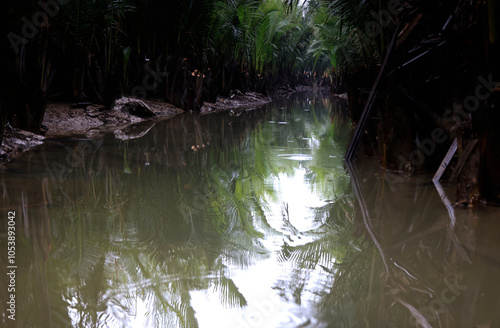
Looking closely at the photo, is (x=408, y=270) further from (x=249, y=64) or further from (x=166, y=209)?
A: (x=249, y=64)

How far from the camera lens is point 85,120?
322 inches

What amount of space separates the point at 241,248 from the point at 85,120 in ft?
21.0

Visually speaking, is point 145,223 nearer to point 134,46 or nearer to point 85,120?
point 85,120

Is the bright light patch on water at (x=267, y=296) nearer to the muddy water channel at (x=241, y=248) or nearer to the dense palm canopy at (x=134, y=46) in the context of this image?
the muddy water channel at (x=241, y=248)

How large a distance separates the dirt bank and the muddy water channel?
3.01ft

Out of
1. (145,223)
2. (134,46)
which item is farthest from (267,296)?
(134,46)

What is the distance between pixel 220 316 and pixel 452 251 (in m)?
1.43

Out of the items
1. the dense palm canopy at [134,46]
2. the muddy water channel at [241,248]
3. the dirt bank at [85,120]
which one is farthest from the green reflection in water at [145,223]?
the dense palm canopy at [134,46]

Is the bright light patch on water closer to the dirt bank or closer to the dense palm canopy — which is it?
the dense palm canopy

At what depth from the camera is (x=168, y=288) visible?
2039 millimetres

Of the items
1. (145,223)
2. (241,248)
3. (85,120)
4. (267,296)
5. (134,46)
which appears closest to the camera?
(267,296)

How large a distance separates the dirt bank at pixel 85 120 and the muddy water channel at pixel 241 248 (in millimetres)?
919

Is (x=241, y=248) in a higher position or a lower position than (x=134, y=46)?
lower

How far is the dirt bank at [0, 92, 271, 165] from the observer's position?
18.0 ft
